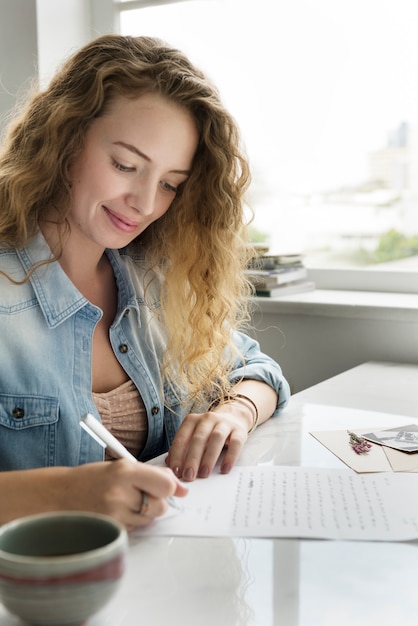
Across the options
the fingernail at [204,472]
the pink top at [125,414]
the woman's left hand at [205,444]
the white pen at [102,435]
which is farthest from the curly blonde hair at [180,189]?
the white pen at [102,435]

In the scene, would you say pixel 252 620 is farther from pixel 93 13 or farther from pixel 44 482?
pixel 93 13

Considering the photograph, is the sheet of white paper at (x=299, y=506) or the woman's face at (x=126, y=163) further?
the woman's face at (x=126, y=163)

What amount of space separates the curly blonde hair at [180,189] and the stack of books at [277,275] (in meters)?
0.56

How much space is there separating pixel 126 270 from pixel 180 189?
0.19 meters

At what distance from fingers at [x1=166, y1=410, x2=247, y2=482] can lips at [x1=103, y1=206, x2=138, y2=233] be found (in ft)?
1.15

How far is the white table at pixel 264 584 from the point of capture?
2.40 feet

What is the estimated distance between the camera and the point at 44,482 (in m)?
0.93

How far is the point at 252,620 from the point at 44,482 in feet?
1.05

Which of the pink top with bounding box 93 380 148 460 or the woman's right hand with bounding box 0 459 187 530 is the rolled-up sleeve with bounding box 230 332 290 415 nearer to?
the pink top with bounding box 93 380 148 460

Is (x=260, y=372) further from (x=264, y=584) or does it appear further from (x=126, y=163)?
(x=264, y=584)

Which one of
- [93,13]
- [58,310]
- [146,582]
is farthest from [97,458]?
[93,13]

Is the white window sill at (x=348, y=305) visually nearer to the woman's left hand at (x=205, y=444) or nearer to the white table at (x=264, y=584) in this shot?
the woman's left hand at (x=205, y=444)

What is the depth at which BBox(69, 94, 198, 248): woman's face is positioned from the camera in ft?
4.26

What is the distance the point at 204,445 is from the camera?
117cm
